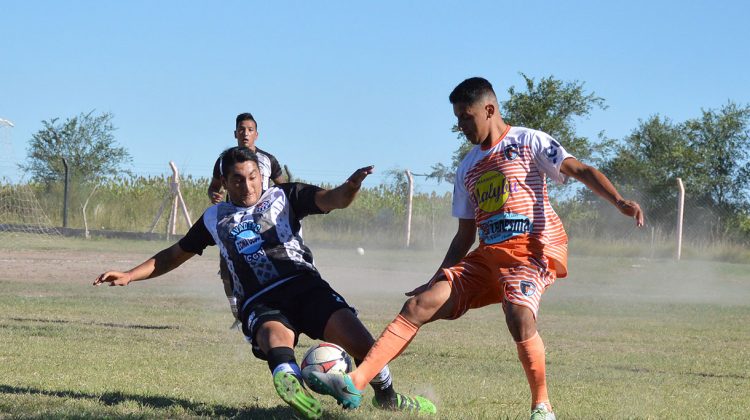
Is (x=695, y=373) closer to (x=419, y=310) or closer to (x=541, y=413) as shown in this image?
(x=541, y=413)

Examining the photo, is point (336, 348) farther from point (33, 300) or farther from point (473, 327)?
point (33, 300)

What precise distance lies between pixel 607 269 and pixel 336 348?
669 inches

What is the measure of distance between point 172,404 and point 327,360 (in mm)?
1017

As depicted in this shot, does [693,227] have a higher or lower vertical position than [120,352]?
higher

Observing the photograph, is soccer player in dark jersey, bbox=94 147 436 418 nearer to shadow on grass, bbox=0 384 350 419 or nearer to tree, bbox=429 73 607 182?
shadow on grass, bbox=0 384 350 419

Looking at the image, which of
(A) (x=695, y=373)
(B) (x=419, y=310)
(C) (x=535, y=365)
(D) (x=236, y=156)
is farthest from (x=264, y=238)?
(A) (x=695, y=373)

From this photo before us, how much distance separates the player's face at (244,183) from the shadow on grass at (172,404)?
1.15 m

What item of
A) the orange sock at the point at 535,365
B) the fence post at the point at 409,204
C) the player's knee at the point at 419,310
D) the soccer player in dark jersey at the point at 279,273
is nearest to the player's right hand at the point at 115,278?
the soccer player in dark jersey at the point at 279,273

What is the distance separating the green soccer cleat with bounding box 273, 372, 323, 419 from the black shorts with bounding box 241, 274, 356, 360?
0.59 meters

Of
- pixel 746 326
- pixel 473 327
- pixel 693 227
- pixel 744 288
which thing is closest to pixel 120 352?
pixel 473 327

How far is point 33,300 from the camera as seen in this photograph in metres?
12.7

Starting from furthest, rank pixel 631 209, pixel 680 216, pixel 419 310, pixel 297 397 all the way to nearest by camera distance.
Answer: pixel 680 216
pixel 419 310
pixel 631 209
pixel 297 397

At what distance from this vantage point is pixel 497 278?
5180 millimetres

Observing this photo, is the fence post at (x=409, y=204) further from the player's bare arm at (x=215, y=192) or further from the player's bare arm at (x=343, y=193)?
the player's bare arm at (x=343, y=193)
